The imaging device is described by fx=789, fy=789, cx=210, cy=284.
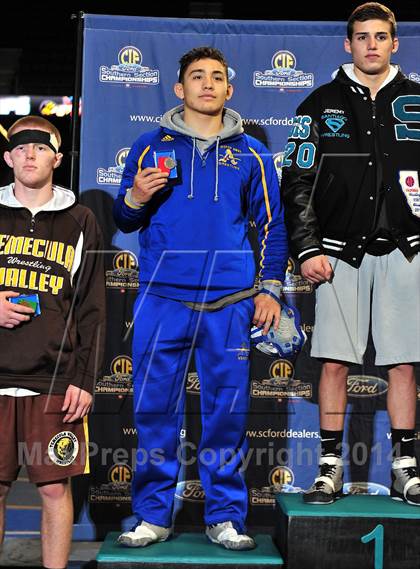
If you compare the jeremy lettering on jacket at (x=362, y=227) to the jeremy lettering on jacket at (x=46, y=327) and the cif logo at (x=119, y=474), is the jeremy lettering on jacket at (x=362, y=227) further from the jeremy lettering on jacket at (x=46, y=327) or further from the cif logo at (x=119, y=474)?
the cif logo at (x=119, y=474)

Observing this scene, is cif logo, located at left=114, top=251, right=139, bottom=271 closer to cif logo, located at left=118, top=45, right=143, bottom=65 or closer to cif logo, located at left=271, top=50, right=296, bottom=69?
cif logo, located at left=118, top=45, right=143, bottom=65

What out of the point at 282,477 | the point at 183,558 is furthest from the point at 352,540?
the point at 282,477

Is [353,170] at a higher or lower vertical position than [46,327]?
higher

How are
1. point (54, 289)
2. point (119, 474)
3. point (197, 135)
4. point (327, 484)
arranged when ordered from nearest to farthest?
point (54, 289) < point (327, 484) < point (197, 135) < point (119, 474)

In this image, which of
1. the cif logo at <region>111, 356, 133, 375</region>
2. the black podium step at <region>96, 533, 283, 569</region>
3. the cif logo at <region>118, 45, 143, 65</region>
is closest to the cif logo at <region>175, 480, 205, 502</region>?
the cif logo at <region>111, 356, 133, 375</region>

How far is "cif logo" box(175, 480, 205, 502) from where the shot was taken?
3.65m

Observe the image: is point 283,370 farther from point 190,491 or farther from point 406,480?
point 406,480

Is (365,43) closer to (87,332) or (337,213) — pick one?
(337,213)

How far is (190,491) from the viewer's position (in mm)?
3654

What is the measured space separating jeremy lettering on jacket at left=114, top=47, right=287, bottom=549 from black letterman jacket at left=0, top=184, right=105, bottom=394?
206mm

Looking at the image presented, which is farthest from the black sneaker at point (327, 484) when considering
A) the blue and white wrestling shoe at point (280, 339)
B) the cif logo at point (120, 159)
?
the cif logo at point (120, 159)

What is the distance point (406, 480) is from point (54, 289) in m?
1.49

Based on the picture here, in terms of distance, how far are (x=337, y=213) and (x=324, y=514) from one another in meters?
1.12

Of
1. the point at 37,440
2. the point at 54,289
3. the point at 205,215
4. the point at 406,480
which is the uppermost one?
the point at 205,215
